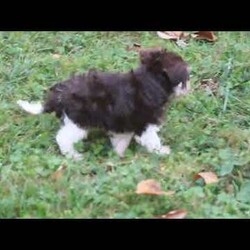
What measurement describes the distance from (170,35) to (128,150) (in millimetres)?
2185

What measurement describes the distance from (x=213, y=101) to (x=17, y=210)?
7.45 ft

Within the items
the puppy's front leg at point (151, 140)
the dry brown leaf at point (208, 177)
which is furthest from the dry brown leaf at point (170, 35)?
the dry brown leaf at point (208, 177)

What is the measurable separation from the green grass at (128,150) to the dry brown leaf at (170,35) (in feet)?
0.22

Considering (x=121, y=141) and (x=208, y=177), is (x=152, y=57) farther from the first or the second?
(x=208, y=177)

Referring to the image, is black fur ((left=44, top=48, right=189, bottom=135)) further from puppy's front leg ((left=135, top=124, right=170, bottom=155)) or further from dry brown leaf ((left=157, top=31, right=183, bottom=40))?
dry brown leaf ((left=157, top=31, right=183, bottom=40))

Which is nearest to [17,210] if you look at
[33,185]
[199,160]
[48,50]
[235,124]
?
[33,185]

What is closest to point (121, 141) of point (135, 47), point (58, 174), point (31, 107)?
point (58, 174)

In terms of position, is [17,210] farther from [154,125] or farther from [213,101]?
[213,101]

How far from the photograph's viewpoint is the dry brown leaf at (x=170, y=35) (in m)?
7.29

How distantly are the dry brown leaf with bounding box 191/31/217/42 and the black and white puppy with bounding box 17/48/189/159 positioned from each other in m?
1.85

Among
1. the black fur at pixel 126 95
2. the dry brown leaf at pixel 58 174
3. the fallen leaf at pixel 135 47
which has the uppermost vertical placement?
the black fur at pixel 126 95

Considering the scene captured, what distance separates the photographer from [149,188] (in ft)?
15.8

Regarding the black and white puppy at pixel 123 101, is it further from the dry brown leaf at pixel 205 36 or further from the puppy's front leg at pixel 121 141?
the dry brown leaf at pixel 205 36

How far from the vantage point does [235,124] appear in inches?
234
